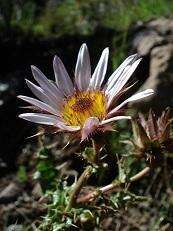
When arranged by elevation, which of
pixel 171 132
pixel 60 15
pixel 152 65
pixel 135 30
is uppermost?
pixel 60 15

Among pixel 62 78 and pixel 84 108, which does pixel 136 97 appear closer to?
pixel 84 108

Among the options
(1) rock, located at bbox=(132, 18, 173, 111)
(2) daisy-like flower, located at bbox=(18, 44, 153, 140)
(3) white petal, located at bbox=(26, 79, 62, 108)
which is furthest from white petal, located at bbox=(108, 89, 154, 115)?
(1) rock, located at bbox=(132, 18, 173, 111)

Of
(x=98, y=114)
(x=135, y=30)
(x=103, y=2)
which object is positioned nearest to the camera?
(x=98, y=114)

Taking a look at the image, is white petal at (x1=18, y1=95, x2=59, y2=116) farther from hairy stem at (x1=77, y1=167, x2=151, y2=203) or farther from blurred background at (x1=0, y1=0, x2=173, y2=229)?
blurred background at (x1=0, y1=0, x2=173, y2=229)

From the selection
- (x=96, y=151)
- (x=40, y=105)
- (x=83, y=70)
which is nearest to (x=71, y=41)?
(x=83, y=70)

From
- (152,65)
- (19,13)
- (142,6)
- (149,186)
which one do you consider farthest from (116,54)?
(19,13)

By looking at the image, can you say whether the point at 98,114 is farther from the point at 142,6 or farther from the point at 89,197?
the point at 142,6

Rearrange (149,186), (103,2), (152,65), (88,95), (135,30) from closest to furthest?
1. (88,95)
2. (149,186)
3. (152,65)
4. (135,30)
5. (103,2)
